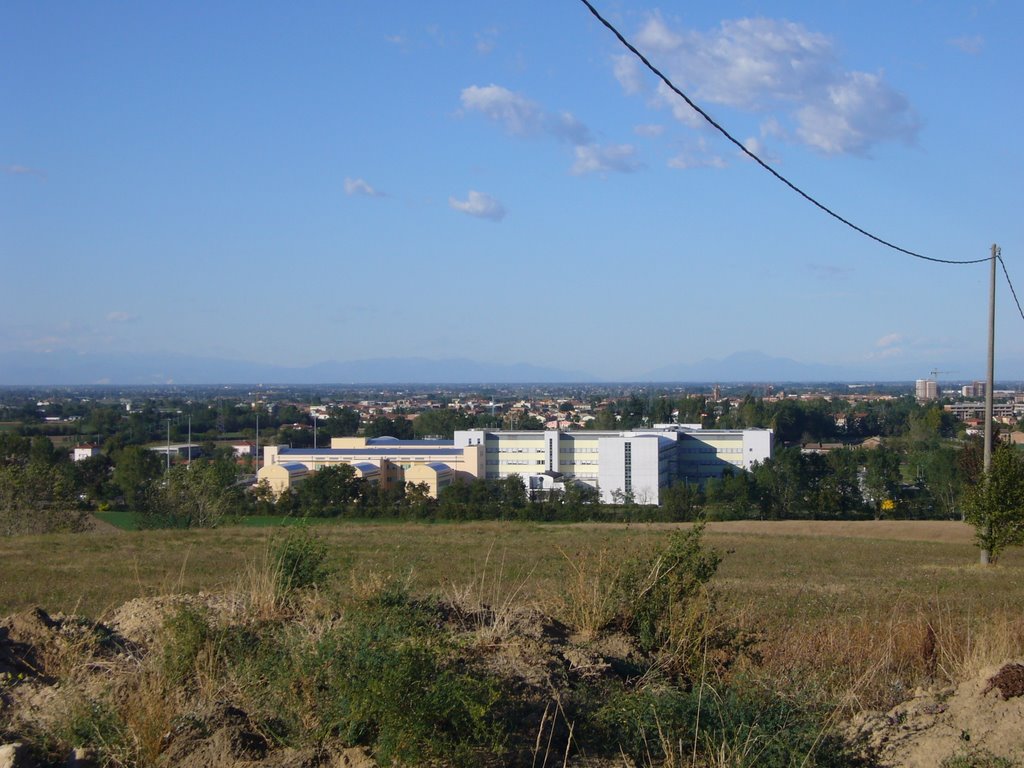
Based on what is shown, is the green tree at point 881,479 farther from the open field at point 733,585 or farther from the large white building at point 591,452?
the open field at point 733,585

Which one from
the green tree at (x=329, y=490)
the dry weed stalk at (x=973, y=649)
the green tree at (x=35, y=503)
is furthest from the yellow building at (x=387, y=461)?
the dry weed stalk at (x=973, y=649)

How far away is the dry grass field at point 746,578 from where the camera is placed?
24.4 ft

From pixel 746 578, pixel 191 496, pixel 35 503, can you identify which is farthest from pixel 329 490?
pixel 746 578

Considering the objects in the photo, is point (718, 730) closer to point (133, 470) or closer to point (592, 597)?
point (592, 597)

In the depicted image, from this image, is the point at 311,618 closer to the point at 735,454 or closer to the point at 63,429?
the point at 735,454

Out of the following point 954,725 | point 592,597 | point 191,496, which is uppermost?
point 592,597

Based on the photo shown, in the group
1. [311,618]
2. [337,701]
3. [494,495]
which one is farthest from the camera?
[494,495]

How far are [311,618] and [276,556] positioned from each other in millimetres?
1515

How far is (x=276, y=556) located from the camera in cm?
791

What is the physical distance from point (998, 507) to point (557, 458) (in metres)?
49.2

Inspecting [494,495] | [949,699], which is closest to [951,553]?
[949,699]

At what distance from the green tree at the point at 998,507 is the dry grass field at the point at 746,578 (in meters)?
0.65

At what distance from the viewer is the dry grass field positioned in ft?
24.4

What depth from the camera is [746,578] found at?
15586 millimetres
